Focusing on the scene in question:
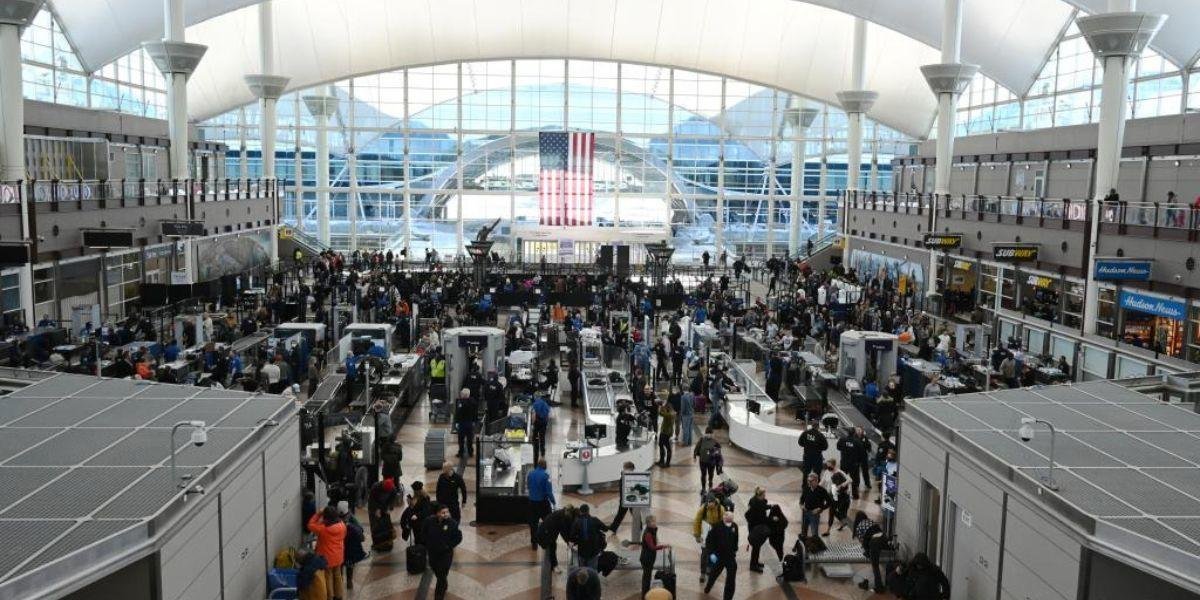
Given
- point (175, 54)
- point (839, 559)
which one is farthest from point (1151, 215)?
point (175, 54)

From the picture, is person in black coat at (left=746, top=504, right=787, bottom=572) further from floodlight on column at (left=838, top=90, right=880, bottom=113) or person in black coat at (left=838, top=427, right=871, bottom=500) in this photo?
floodlight on column at (left=838, top=90, right=880, bottom=113)

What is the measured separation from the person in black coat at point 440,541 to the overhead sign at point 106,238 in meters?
15.9

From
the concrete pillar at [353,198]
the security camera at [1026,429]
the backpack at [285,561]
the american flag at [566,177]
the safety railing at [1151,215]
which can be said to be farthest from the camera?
the concrete pillar at [353,198]

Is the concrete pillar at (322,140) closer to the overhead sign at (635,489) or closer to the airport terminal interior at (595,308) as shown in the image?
the airport terminal interior at (595,308)

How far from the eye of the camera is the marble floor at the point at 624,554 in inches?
440

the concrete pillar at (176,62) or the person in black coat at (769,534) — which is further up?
the concrete pillar at (176,62)

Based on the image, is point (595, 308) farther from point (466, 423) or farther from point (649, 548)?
point (649, 548)

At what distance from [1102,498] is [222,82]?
43.9 metres

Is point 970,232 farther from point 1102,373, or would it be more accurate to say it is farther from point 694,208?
point 694,208

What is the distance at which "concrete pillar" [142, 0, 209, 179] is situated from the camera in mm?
28672

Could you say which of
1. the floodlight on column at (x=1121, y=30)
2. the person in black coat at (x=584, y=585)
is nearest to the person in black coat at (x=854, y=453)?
the person in black coat at (x=584, y=585)

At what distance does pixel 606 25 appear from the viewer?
4550cm

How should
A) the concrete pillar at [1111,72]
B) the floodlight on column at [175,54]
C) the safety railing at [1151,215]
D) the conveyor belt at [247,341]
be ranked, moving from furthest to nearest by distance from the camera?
the floodlight on column at [175,54]
the conveyor belt at [247,341]
the concrete pillar at [1111,72]
the safety railing at [1151,215]

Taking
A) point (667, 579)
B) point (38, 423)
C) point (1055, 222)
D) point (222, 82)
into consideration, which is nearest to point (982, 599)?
point (667, 579)
